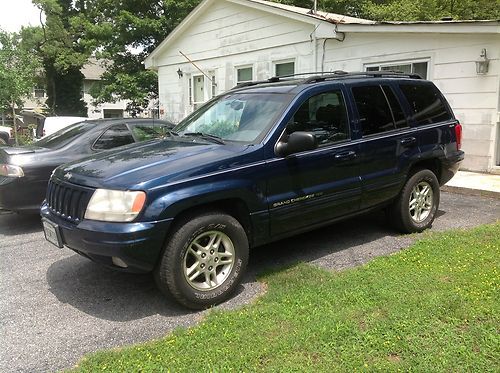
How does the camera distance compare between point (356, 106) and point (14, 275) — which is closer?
point (14, 275)

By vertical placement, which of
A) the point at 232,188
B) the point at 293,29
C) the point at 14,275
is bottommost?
the point at 14,275

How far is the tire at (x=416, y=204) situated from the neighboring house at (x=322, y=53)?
4151 millimetres

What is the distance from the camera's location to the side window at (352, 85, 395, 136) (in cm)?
507

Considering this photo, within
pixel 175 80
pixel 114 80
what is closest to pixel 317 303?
pixel 175 80

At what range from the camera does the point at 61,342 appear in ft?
11.0

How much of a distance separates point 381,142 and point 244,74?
32.5ft

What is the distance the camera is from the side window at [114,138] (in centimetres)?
687

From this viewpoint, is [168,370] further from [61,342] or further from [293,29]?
[293,29]

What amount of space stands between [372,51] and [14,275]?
8838mm

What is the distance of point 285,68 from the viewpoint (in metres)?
13.1

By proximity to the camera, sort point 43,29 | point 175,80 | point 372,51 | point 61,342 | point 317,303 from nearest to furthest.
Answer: point 61,342, point 317,303, point 372,51, point 175,80, point 43,29

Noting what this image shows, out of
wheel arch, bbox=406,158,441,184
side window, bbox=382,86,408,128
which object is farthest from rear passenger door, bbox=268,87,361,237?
wheel arch, bbox=406,158,441,184

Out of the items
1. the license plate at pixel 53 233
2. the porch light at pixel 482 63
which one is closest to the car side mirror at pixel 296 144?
the license plate at pixel 53 233

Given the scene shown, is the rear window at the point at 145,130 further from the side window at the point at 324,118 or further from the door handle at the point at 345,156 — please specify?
the door handle at the point at 345,156
